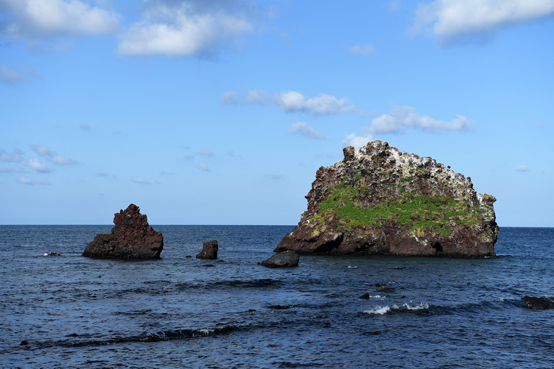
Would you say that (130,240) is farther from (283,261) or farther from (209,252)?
(283,261)

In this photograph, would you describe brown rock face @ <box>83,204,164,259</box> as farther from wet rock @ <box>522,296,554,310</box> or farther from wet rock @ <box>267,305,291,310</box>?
wet rock @ <box>522,296,554,310</box>

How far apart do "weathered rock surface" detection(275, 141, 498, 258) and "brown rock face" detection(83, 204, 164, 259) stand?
26.1 meters

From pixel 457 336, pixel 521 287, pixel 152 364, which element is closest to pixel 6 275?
pixel 152 364

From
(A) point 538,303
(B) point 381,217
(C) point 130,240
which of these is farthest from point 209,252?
(A) point 538,303

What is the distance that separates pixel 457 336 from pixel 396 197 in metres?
60.9

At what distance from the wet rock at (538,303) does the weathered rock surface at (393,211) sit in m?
39.4

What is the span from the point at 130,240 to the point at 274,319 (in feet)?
174

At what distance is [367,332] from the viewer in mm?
30156

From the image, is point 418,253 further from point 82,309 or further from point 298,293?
point 82,309

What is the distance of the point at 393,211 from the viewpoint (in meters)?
85.1

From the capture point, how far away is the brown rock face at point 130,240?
7938 centimetres

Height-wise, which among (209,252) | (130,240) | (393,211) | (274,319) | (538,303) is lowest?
(274,319)

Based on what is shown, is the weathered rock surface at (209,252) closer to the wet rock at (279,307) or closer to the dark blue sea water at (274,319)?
the dark blue sea water at (274,319)

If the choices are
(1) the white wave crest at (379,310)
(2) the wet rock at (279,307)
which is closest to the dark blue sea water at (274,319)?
(1) the white wave crest at (379,310)
